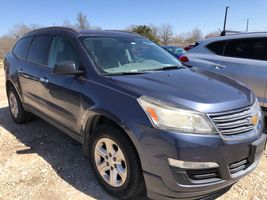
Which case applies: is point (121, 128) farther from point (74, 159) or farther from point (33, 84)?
point (33, 84)

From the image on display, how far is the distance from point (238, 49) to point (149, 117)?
3.41 meters

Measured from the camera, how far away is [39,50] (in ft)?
14.5

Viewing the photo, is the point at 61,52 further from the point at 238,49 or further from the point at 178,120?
the point at 238,49

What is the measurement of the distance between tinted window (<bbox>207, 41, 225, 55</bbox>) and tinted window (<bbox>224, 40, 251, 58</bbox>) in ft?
0.39

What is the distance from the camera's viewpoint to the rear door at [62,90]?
11.1ft

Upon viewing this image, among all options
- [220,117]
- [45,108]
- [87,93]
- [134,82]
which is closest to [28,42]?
[45,108]

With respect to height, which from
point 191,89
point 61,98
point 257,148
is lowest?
point 257,148

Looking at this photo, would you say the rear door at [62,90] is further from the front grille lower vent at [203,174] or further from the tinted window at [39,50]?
the front grille lower vent at [203,174]

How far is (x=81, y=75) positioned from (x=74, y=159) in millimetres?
1282

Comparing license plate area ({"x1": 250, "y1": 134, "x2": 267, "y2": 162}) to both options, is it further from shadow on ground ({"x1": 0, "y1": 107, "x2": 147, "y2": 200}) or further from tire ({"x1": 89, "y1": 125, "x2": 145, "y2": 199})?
shadow on ground ({"x1": 0, "y1": 107, "x2": 147, "y2": 200})

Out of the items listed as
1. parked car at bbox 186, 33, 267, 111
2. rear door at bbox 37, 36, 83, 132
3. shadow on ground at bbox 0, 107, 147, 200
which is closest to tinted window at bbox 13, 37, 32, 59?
rear door at bbox 37, 36, 83, 132

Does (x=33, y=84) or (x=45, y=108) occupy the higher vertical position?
(x=33, y=84)

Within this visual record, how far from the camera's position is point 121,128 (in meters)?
2.76

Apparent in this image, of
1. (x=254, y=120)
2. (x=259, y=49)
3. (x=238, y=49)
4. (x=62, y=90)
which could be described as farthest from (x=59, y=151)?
(x=259, y=49)
